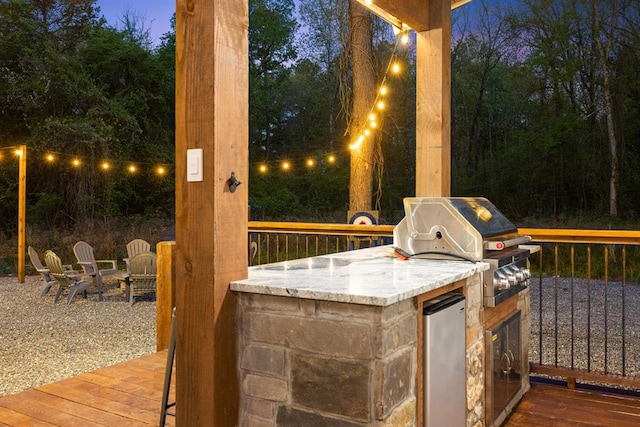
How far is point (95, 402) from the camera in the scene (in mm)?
2979

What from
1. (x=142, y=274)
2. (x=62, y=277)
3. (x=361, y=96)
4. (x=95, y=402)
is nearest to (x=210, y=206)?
(x=95, y=402)

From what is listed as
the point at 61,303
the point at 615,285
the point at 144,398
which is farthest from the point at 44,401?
the point at 615,285

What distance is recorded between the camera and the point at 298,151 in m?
17.0

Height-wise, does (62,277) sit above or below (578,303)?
above

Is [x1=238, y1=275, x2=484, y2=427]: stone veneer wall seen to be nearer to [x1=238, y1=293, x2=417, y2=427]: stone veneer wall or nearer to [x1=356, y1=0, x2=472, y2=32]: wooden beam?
[x1=238, y1=293, x2=417, y2=427]: stone veneer wall

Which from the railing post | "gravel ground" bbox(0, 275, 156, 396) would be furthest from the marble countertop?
"gravel ground" bbox(0, 275, 156, 396)

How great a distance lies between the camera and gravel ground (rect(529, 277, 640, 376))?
444 cm

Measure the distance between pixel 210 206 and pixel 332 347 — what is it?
66cm

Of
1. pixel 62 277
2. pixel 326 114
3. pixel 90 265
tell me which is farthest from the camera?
pixel 326 114

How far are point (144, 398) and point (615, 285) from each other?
8.67 m

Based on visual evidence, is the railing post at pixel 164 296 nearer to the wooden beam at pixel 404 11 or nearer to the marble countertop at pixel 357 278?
the marble countertop at pixel 357 278

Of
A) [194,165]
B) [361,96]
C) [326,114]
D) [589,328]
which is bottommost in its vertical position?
[589,328]

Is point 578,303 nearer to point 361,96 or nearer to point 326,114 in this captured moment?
point 361,96

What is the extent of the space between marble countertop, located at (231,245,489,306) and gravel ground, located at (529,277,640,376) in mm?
1271
